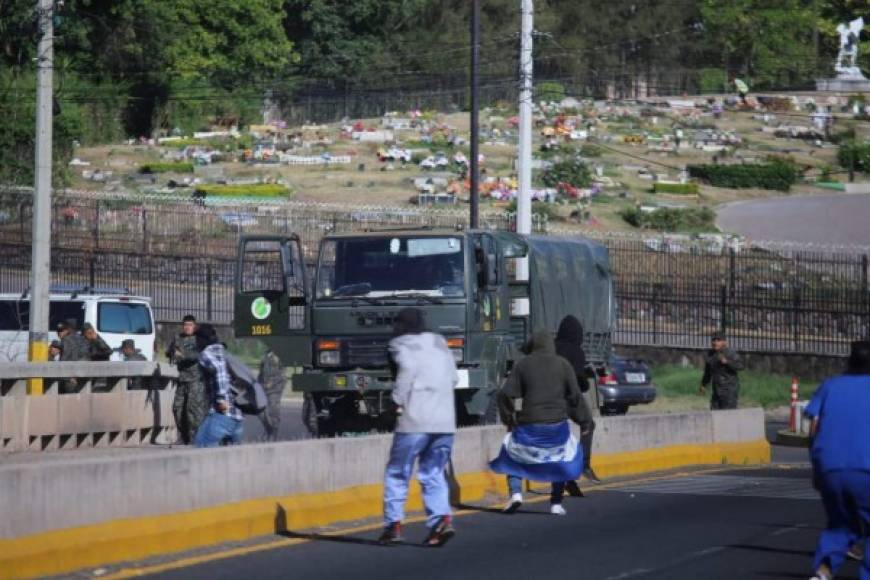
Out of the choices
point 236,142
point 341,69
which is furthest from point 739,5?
point 236,142

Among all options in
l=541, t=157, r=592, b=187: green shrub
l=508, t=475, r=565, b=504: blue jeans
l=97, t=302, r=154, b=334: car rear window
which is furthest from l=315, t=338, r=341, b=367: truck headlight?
l=541, t=157, r=592, b=187: green shrub

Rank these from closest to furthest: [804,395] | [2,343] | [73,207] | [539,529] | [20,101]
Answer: [539,529]
[2,343]
[804,395]
[73,207]
[20,101]

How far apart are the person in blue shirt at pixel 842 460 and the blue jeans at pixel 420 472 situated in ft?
10.1

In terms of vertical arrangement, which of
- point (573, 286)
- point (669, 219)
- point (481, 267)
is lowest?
point (573, 286)

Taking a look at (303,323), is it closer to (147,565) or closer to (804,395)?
(147,565)

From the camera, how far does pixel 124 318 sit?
29234 mm

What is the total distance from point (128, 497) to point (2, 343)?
1804 cm

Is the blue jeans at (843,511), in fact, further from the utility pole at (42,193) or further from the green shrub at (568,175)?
the green shrub at (568,175)

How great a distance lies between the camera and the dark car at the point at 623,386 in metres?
30.7

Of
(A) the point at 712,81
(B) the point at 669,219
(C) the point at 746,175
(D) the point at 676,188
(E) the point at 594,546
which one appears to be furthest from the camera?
(A) the point at 712,81

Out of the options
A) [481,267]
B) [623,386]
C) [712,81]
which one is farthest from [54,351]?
[712,81]

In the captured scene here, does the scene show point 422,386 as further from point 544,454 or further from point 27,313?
point 27,313

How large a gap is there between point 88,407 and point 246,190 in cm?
3942

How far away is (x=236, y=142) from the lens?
76625 mm
